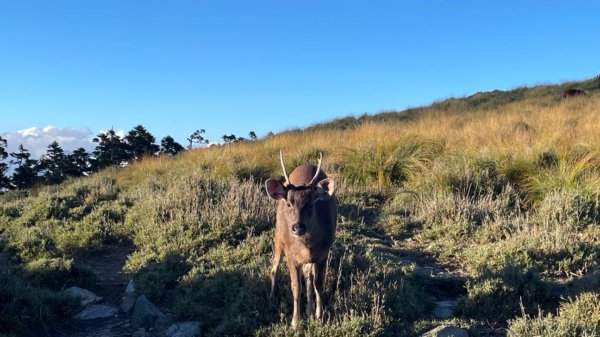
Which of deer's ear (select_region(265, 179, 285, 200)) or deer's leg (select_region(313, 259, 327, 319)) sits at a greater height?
deer's ear (select_region(265, 179, 285, 200))

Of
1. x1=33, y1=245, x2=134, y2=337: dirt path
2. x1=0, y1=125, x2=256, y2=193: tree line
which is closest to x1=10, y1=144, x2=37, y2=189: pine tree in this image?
x1=0, y1=125, x2=256, y2=193: tree line

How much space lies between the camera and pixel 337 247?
20.0 feet

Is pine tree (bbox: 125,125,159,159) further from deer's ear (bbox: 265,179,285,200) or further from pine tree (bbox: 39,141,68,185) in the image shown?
deer's ear (bbox: 265,179,285,200)

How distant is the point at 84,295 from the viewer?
5949 millimetres

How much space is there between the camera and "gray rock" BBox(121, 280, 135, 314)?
18.7 ft

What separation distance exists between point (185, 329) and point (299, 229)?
6.05 feet

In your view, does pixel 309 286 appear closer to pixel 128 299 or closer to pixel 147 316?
pixel 147 316

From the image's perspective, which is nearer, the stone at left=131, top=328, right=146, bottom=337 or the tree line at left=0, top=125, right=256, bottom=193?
the stone at left=131, top=328, right=146, bottom=337

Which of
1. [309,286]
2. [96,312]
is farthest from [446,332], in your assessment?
[96,312]

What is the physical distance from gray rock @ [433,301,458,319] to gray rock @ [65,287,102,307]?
400cm

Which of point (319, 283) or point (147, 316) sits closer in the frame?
point (319, 283)

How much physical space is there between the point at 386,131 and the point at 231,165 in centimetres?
505

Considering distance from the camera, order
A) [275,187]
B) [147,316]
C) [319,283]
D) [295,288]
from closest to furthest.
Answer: [275,187] < [295,288] < [319,283] < [147,316]

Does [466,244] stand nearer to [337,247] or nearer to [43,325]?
[337,247]
